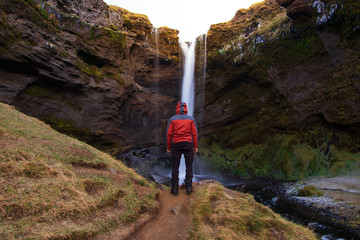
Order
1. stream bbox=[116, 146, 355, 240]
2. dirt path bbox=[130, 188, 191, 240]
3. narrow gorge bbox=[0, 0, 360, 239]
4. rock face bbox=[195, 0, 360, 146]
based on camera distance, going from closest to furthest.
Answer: dirt path bbox=[130, 188, 191, 240], stream bbox=[116, 146, 355, 240], narrow gorge bbox=[0, 0, 360, 239], rock face bbox=[195, 0, 360, 146]

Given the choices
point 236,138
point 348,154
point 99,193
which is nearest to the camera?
point 99,193

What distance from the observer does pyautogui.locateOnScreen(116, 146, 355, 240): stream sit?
25.2 feet

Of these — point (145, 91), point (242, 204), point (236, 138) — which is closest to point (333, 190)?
point (242, 204)

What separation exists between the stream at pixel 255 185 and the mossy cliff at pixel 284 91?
2046mm

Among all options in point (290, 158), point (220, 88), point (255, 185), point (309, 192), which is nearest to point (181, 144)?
point (309, 192)

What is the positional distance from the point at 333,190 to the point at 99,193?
41.8 ft

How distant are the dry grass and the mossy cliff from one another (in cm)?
1306


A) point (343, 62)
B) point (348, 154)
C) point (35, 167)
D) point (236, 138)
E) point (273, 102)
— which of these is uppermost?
point (343, 62)

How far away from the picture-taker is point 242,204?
509 cm

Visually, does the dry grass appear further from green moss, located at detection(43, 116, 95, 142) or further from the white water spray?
the white water spray

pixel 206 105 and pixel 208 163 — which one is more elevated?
pixel 206 105

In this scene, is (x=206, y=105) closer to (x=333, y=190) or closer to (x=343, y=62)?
(x=343, y=62)

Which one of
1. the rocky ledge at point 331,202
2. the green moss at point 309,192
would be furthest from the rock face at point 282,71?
the green moss at point 309,192

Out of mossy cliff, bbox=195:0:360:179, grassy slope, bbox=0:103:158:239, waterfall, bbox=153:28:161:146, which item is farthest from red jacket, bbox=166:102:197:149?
waterfall, bbox=153:28:161:146
